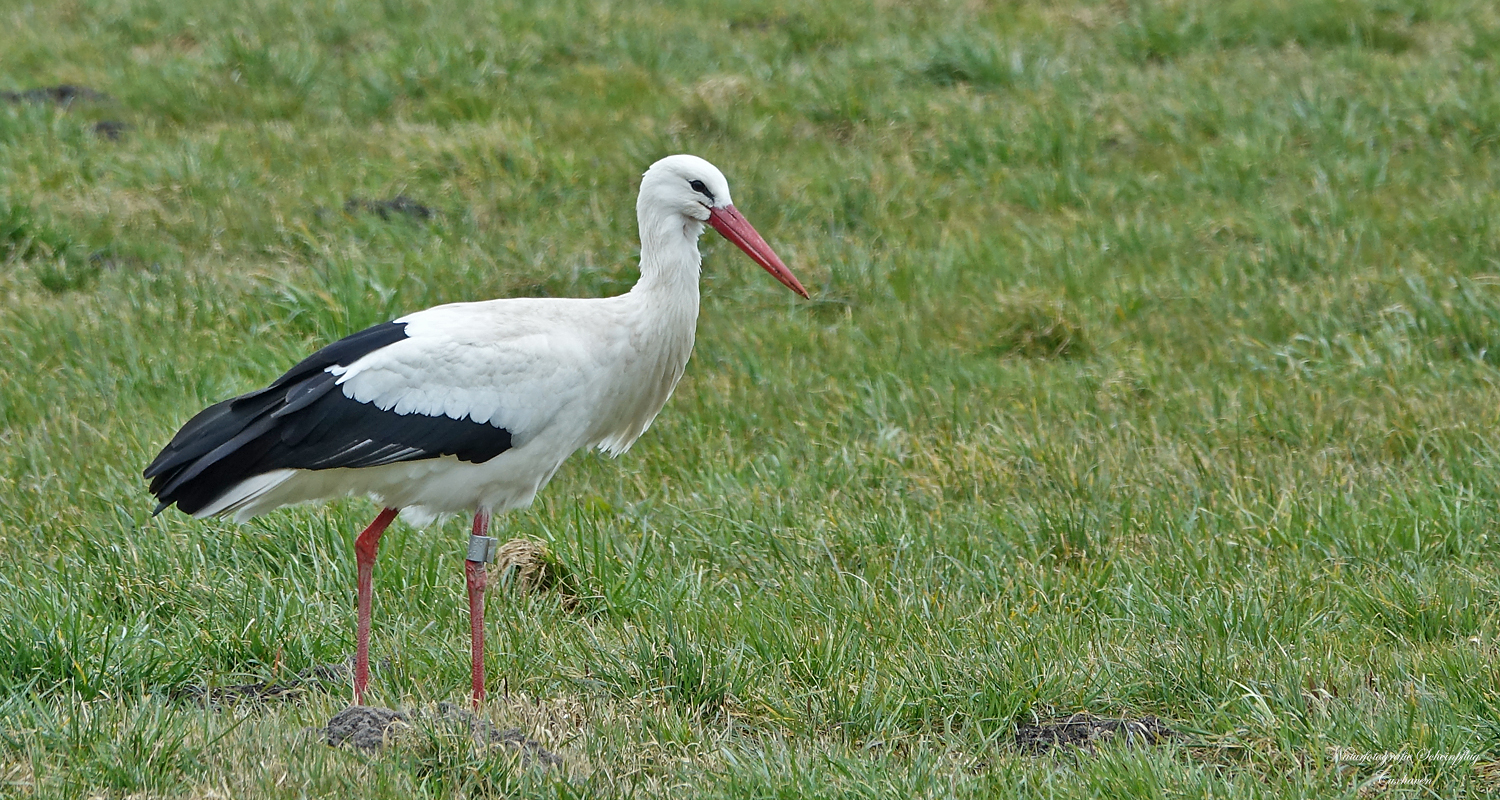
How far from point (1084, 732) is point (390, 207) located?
5.23 metres

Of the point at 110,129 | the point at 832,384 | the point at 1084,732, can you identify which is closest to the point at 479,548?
the point at 1084,732

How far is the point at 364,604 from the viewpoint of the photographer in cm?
407

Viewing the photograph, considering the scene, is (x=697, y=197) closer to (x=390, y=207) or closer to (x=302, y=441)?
(x=302, y=441)

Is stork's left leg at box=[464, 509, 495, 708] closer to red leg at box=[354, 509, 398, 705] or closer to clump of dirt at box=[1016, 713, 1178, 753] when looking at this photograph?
red leg at box=[354, 509, 398, 705]

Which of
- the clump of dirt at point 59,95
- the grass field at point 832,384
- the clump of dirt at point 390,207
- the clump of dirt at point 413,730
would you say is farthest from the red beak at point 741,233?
the clump of dirt at point 59,95

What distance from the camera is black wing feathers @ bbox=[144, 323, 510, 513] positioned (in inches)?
158

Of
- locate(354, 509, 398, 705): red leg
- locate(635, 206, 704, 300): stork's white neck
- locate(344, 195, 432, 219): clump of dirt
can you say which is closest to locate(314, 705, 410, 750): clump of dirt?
locate(354, 509, 398, 705): red leg

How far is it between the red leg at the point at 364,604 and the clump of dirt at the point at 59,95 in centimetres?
611

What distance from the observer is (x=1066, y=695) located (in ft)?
12.4

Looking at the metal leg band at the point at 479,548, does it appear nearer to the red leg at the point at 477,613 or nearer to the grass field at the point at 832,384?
the red leg at the point at 477,613

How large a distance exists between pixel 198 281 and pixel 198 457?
3.21 metres

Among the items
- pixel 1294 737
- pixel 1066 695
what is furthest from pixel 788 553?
pixel 1294 737

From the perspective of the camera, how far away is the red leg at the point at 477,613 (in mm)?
3846

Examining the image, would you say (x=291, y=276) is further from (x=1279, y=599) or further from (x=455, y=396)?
(x=1279, y=599)
